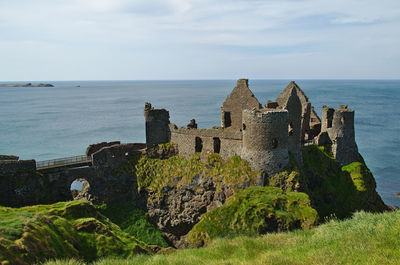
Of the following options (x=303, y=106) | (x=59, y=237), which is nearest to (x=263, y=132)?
(x=303, y=106)

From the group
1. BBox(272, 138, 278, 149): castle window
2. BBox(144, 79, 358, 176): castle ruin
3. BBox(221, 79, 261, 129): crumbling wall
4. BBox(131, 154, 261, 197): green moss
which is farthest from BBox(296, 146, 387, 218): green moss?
BBox(221, 79, 261, 129): crumbling wall

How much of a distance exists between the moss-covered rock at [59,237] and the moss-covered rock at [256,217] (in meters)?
4.34

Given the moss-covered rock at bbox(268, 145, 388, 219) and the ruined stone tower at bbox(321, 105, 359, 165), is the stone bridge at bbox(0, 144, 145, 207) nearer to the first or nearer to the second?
the moss-covered rock at bbox(268, 145, 388, 219)

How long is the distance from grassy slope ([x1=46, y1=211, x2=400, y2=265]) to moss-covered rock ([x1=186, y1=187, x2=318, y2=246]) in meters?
4.66

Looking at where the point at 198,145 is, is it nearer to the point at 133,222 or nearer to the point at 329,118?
the point at 133,222

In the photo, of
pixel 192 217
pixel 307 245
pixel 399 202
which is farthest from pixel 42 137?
pixel 307 245

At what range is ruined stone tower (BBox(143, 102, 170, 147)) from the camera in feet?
109

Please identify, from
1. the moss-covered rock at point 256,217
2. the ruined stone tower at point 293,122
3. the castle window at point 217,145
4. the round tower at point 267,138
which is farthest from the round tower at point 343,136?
the moss-covered rock at point 256,217

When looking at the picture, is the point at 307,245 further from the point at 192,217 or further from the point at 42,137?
the point at 42,137

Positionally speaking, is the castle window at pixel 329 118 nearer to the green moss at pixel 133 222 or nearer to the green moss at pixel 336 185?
the green moss at pixel 336 185

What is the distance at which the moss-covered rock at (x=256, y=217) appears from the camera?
752 inches

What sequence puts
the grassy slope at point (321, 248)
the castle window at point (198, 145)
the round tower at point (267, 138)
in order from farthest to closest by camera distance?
the castle window at point (198, 145) < the round tower at point (267, 138) < the grassy slope at point (321, 248)

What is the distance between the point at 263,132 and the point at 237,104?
785 centimetres

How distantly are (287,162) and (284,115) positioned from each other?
3.88 metres
